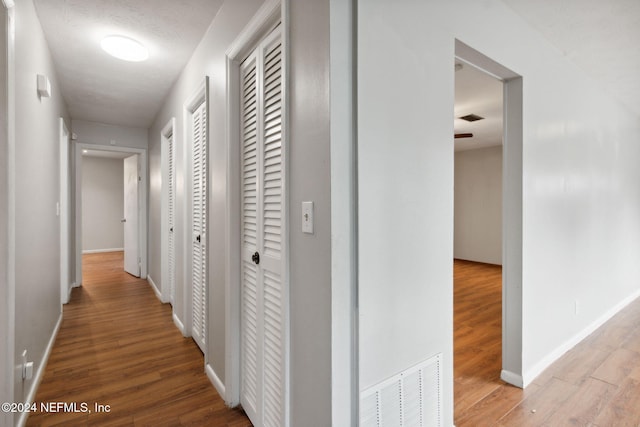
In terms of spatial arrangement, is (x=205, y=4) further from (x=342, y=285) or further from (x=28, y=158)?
(x=342, y=285)

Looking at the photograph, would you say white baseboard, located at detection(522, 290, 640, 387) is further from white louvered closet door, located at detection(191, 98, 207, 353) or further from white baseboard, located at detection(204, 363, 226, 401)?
white louvered closet door, located at detection(191, 98, 207, 353)

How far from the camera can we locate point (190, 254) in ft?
9.14

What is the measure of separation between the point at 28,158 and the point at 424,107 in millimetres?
2312

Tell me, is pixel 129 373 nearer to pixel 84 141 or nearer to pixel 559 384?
pixel 559 384

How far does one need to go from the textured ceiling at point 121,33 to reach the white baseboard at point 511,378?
9.75 feet

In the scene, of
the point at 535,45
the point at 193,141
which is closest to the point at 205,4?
the point at 193,141

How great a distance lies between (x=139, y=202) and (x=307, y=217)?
179 inches

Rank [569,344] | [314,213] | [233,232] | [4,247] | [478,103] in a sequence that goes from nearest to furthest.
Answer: [314,213], [4,247], [233,232], [569,344], [478,103]

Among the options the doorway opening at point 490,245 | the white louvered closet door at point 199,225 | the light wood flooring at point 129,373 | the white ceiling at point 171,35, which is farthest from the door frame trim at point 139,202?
the doorway opening at point 490,245

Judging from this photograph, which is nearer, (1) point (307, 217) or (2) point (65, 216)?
(1) point (307, 217)

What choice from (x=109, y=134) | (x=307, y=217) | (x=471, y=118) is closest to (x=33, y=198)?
(x=307, y=217)

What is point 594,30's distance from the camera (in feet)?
6.76

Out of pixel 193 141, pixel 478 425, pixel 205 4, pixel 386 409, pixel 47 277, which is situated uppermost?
pixel 205 4

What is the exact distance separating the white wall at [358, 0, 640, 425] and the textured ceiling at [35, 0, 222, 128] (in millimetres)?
1352
